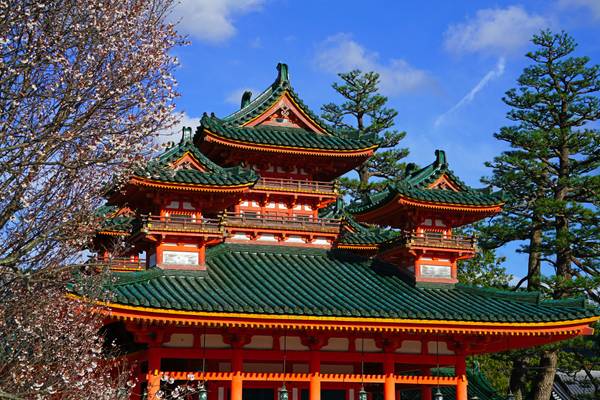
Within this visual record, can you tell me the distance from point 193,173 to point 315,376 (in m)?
7.06

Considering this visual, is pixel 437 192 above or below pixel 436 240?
above

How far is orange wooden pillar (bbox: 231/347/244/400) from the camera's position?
22264 millimetres

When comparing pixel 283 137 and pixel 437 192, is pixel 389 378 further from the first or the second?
pixel 283 137

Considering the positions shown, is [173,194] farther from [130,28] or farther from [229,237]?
[130,28]

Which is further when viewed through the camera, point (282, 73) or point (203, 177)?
point (282, 73)

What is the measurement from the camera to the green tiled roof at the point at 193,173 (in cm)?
2367

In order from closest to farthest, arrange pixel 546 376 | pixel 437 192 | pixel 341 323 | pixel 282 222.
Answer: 1. pixel 341 323
2. pixel 437 192
3. pixel 282 222
4. pixel 546 376

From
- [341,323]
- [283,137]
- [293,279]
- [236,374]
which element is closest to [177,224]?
[293,279]

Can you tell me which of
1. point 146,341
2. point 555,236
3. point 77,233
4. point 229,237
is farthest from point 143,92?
point 555,236

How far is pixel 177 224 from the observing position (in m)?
23.8

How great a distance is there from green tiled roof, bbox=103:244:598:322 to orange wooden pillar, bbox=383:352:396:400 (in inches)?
67.0

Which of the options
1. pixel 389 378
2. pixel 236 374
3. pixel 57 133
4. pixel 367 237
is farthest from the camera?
pixel 367 237

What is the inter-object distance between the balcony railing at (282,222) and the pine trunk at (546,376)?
50.1 feet

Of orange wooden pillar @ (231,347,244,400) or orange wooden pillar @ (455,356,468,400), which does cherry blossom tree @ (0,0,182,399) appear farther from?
orange wooden pillar @ (455,356,468,400)
